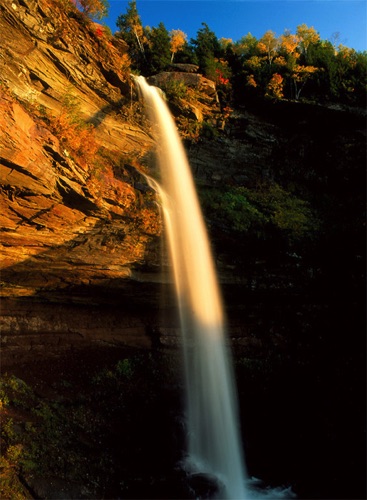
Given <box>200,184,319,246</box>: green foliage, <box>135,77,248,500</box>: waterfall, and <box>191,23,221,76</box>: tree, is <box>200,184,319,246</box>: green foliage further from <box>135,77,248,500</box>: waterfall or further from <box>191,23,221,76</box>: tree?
<box>191,23,221,76</box>: tree

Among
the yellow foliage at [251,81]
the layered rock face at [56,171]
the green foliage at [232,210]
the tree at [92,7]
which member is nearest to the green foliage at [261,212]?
the green foliage at [232,210]

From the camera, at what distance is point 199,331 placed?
35.9 ft

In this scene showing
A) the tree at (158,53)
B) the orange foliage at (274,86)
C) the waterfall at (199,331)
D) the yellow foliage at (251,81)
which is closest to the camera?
the waterfall at (199,331)

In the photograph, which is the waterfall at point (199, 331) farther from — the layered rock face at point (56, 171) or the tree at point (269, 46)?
the tree at point (269, 46)

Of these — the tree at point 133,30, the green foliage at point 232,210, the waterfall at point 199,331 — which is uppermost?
the tree at point 133,30

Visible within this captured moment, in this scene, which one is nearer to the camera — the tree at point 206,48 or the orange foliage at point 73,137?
the orange foliage at point 73,137

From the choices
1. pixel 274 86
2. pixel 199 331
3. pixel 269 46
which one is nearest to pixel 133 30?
pixel 269 46

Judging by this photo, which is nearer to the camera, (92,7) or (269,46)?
(92,7)

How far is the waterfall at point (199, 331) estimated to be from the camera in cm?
905

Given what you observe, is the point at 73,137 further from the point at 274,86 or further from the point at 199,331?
the point at 274,86

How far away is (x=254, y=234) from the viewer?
33.6 ft

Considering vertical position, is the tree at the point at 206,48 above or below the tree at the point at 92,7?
above

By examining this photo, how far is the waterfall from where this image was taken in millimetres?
9055

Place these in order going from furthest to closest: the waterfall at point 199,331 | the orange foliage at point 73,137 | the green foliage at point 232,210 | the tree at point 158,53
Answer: the tree at point 158,53, the green foliage at point 232,210, the waterfall at point 199,331, the orange foliage at point 73,137
